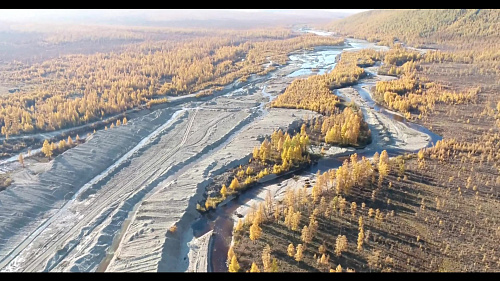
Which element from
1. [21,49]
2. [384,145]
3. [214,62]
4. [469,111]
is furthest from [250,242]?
[21,49]

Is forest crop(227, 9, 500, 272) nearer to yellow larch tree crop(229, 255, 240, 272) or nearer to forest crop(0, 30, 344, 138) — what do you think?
yellow larch tree crop(229, 255, 240, 272)

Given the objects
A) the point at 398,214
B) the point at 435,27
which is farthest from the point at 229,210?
the point at 435,27

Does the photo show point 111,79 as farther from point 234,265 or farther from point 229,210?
point 234,265

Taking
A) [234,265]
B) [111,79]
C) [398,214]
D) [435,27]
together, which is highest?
[435,27]

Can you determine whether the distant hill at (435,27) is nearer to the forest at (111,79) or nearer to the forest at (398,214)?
the forest at (111,79)

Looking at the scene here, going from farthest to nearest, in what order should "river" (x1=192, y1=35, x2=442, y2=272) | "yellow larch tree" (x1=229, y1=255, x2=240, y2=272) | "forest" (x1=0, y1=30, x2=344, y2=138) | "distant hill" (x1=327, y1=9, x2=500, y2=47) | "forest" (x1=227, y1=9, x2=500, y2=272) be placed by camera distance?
"distant hill" (x1=327, y1=9, x2=500, y2=47), "forest" (x1=0, y1=30, x2=344, y2=138), "river" (x1=192, y1=35, x2=442, y2=272), "forest" (x1=227, y1=9, x2=500, y2=272), "yellow larch tree" (x1=229, y1=255, x2=240, y2=272)

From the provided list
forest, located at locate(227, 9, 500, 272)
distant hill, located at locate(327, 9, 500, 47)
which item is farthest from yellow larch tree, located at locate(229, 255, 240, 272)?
distant hill, located at locate(327, 9, 500, 47)

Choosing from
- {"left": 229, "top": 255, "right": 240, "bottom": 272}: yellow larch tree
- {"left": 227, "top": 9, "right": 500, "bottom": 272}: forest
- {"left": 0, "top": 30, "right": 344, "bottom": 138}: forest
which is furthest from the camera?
{"left": 0, "top": 30, "right": 344, "bottom": 138}: forest

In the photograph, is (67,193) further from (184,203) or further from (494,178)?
(494,178)

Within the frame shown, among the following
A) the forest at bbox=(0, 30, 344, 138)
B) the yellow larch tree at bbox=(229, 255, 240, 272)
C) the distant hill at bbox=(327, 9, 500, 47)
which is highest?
the distant hill at bbox=(327, 9, 500, 47)
